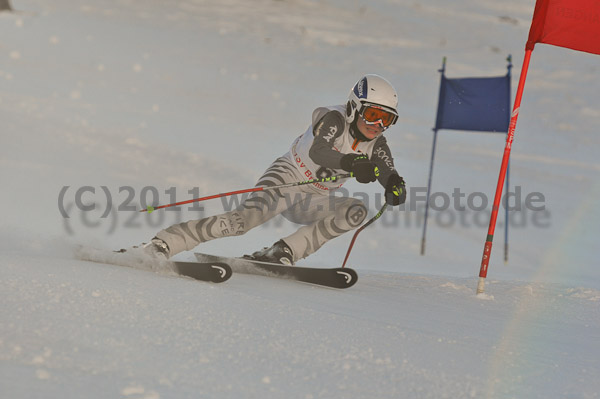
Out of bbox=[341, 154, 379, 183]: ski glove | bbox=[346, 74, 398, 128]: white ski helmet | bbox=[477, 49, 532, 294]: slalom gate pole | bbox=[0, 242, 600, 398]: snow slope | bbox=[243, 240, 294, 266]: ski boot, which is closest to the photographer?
bbox=[0, 242, 600, 398]: snow slope

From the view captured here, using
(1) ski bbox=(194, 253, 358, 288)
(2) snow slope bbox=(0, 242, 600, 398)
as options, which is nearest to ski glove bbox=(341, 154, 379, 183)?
(1) ski bbox=(194, 253, 358, 288)

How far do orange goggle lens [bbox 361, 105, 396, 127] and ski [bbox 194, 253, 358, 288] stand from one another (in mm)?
1067

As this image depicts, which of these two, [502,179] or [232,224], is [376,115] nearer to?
[502,179]

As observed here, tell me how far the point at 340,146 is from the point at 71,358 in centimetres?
306

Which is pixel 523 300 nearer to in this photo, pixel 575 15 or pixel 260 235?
pixel 575 15

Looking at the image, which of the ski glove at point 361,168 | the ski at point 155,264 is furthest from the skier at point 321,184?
the ski at point 155,264

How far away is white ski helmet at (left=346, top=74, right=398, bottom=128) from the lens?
16.0ft

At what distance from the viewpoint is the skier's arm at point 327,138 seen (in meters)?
4.97

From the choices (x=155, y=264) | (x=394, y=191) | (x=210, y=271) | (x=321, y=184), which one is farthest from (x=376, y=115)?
(x=155, y=264)

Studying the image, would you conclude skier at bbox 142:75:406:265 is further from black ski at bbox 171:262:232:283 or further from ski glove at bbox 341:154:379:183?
black ski at bbox 171:262:232:283

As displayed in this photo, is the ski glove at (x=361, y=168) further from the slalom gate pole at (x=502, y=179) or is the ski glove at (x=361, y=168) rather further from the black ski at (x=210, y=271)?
the black ski at (x=210, y=271)

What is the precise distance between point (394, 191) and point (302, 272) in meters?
0.87

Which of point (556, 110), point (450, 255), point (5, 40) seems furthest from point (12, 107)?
point (556, 110)

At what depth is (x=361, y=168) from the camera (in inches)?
187
